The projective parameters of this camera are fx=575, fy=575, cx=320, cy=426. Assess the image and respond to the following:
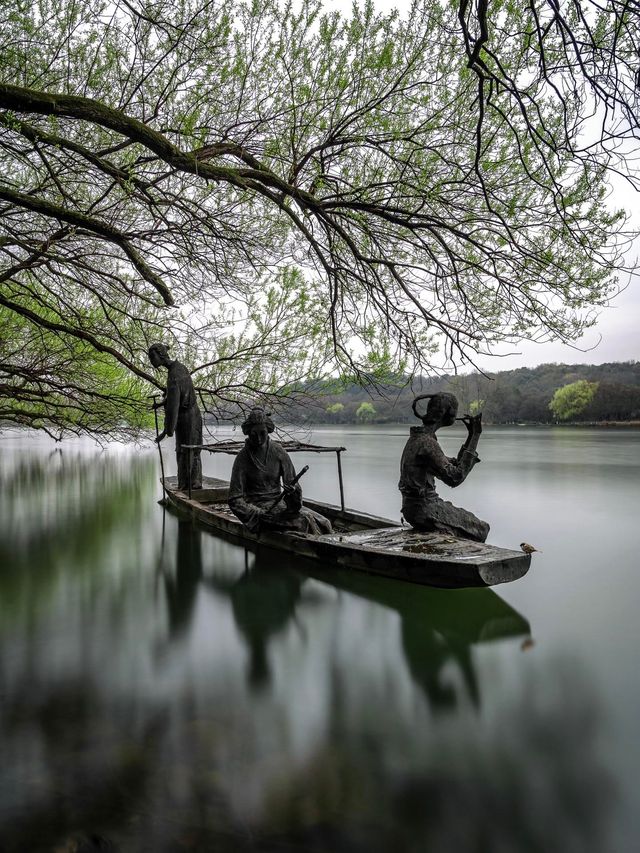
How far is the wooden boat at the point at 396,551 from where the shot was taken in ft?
14.1

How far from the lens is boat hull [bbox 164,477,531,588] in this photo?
14.1 feet

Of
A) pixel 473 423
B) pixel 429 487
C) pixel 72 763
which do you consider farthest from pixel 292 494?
pixel 72 763

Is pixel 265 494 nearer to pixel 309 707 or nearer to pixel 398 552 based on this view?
pixel 398 552

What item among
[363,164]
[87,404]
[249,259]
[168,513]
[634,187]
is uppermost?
[363,164]

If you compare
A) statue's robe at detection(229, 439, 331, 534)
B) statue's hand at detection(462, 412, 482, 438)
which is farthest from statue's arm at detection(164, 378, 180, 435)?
statue's hand at detection(462, 412, 482, 438)

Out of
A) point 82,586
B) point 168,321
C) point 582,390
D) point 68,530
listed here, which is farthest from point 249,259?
point 582,390

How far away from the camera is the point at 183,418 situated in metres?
8.84

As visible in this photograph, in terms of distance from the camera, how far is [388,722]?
304cm

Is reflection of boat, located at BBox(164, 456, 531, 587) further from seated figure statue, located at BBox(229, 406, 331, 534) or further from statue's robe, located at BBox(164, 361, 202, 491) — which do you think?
statue's robe, located at BBox(164, 361, 202, 491)

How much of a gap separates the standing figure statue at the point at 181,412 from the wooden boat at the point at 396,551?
1730 millimetres

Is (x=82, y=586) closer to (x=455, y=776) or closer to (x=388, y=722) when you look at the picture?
(x=388, y=722)

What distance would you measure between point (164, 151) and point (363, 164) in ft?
6.09

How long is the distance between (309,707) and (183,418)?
6207 mm

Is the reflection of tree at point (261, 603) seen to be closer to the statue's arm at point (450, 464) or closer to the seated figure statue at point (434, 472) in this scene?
the seated figure statue at point (434, 472)
